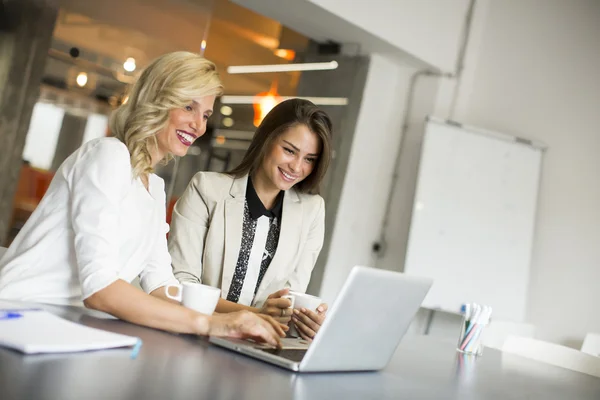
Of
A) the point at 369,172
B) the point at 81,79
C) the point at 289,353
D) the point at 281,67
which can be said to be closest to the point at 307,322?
the point at 289,353

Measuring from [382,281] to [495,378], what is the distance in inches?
24.2

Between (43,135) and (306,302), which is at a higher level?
(43,135)

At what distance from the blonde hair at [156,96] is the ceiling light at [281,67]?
365 centimetres

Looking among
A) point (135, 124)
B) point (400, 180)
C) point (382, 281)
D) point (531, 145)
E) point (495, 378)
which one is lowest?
point (495, 378)

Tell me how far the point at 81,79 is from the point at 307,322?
123 inches

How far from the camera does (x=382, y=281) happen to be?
136 cm

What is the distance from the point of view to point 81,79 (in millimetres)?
4406

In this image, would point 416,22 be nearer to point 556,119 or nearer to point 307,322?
point 556,119

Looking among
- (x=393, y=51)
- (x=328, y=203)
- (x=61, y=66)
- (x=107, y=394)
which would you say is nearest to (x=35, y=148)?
(x=61, y=66)

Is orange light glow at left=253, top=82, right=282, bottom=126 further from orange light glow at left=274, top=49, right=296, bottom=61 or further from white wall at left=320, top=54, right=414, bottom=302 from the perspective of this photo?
white wall at left=320, top=54, right=414, bottom=302

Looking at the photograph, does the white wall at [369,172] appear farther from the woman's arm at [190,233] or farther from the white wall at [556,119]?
the woman's arm at [190,233]

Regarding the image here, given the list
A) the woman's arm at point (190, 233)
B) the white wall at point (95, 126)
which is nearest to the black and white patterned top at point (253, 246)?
the woman's arm at point (190, 233)

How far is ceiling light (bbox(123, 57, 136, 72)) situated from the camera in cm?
455

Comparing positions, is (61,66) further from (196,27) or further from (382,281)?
(382,281)
